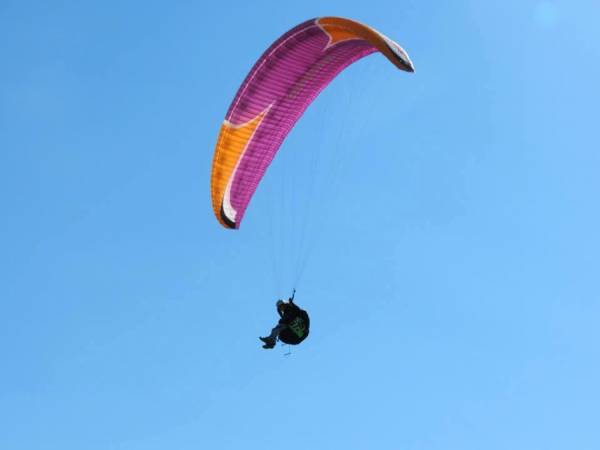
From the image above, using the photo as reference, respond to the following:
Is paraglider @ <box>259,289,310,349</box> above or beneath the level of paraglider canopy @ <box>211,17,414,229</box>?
beneath

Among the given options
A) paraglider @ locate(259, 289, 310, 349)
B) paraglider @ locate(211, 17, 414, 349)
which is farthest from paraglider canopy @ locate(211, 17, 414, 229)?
paraglider @ locate(259, 289, 310, 349)

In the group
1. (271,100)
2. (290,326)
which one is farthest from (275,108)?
(290,326)

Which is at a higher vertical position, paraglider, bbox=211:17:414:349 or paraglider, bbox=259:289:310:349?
paraglider, bbox=211:17:414:349

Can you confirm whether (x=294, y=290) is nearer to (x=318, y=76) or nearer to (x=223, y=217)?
(x=223, y=217)

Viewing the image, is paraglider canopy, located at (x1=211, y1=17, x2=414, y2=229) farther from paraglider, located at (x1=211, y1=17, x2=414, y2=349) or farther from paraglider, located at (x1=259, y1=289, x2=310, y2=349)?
paraglider, located at (x1=259, y1=289, x2=310, y2=349)

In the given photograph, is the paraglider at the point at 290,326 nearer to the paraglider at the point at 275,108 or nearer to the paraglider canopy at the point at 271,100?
the paraglider at the point at 275,108

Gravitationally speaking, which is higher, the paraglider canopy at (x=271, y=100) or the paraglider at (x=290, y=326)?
the paraglider canopy at (x=271, y=100)

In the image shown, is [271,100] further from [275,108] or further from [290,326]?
[290,326]

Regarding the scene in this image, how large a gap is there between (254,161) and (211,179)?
4.99ft

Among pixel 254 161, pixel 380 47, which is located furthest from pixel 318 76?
pixel 380 47

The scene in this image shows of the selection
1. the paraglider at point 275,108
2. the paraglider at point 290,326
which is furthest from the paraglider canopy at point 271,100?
the paraglider at point 290,326

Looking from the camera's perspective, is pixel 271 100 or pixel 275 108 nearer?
pixel 271 100

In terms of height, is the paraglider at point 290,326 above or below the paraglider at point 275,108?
below

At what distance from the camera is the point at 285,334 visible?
31688 millimetres
